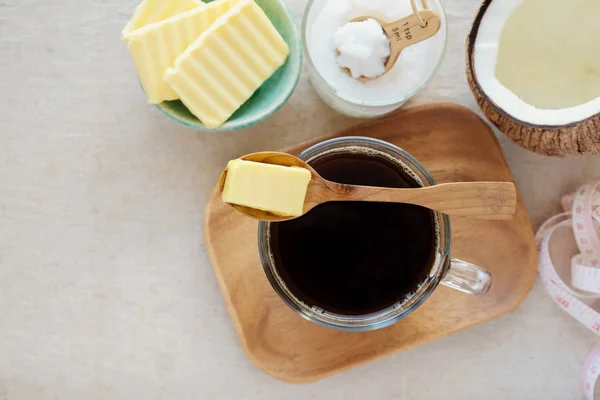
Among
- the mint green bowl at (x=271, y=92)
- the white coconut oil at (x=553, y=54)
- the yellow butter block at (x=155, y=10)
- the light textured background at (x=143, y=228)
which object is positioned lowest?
the light textured background at (x=143, y=228)

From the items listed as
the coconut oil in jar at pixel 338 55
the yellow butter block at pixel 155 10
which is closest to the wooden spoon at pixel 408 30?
the coconut oil in jar at pixel 338 55

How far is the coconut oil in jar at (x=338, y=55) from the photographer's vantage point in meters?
0.77

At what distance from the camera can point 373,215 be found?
0.72 meters

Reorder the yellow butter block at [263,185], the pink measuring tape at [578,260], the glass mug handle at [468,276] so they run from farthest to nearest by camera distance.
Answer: the pink measuring tape at [578,260]
the glass mug handle at [468,276]
the yellow butter block at [263,185]

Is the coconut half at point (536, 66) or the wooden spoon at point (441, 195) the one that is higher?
the coconut half at point (536, 66)

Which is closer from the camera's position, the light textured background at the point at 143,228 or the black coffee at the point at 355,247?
the black coffee at the point at 355,247

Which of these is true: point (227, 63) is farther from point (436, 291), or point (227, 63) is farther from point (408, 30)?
point (436, 291)

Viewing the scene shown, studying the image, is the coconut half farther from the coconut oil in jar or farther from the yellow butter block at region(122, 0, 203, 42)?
the yellow butter block at region(122, 0, 203, 42)

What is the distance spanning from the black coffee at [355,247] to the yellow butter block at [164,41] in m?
0.23

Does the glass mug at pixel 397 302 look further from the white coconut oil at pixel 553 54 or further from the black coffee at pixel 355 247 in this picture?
the white coconut oil at pixel 553 54

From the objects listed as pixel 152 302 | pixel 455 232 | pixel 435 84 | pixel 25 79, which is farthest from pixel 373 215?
pixel 25 79

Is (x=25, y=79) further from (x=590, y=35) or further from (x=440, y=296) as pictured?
(x=590, y=35)

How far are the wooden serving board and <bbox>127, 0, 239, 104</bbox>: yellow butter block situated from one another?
0.17 m

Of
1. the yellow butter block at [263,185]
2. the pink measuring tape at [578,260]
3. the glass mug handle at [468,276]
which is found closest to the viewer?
the yellow butter block at [263,185]
